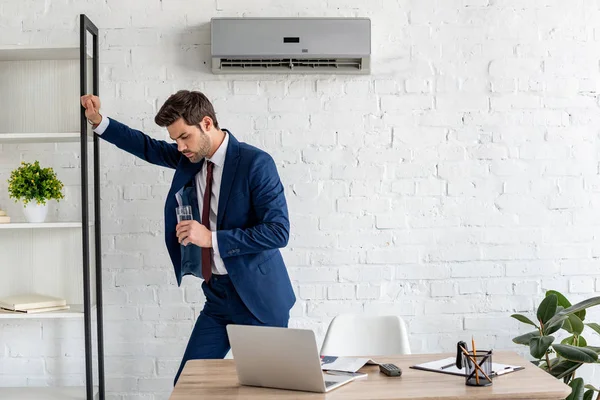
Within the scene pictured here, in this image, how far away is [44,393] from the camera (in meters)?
3.44

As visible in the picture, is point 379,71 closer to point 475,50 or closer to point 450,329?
point 475,50

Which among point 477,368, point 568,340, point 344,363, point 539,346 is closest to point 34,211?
point 344,363

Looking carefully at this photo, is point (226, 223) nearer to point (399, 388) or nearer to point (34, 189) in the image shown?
point (34, 189)

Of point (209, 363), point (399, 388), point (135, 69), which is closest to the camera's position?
point (399, 388)

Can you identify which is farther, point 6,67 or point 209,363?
point 6,67

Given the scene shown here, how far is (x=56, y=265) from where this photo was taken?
11.8ft

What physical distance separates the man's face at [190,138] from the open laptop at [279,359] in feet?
3.38

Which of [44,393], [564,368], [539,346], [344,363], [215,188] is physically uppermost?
[215,188]

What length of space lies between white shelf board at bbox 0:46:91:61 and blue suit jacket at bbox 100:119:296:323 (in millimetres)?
845

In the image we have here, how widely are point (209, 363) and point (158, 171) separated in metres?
1.38

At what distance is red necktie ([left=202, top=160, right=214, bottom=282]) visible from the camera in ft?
9.71

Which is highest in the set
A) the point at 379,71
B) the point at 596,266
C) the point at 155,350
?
the point at 379,71

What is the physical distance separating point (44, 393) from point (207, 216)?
A: 1.21 m

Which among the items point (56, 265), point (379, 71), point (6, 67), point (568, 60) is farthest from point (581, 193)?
point (6, 67)
